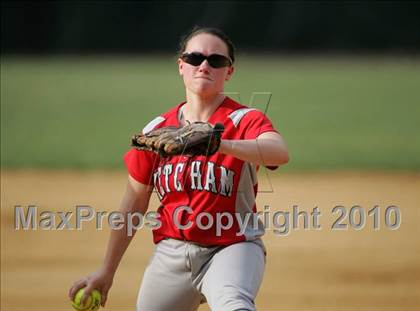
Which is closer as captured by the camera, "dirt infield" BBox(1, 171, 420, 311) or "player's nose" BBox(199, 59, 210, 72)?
"player's nose" BBox(199, 59, 210, 72)

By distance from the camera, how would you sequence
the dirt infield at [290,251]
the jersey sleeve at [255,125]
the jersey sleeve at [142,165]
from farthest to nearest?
1. the dirt infield at [290,251]
2. the jersey sleeve at [142,165]
3. the jersey sleeve at [255,125]

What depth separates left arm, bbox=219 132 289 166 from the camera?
8.70 ft

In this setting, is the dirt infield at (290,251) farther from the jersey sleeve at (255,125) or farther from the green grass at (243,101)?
the green grass at (243,101)

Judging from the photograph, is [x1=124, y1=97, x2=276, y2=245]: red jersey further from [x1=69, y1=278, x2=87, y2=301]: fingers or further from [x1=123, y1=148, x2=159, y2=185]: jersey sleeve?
[x1=69, y1=278, x2=87, y2=301]: fingers

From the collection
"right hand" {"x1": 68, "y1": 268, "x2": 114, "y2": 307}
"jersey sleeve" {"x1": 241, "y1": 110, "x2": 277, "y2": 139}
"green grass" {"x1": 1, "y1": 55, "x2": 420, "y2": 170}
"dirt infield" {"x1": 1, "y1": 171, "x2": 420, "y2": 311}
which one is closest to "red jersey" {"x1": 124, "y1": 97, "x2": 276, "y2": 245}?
"jersey sleeve" {"x1": 241, "y1": 110, "x2": 277, "y2": 139}

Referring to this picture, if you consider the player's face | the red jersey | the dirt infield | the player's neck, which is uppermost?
the player's face

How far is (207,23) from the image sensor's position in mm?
17406

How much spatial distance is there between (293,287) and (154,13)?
50.6 feet

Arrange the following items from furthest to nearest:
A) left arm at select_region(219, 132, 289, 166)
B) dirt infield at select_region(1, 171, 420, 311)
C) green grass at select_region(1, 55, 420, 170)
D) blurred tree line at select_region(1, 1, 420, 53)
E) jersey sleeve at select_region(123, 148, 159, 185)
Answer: blurred tree line at select_region(1, 1, 420, 53), green grass at select_region(1, 55, 420, 170), dirt infield at select_region(1, 171, 420, 311), jersey sleeve at select_region(123, 148, 159, 185), left arm at select_region(219, 132, 289, 166)

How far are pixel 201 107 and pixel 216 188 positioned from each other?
303mm

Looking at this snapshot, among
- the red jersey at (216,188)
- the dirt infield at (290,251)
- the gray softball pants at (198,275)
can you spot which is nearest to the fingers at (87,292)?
the gray softball pants at (198,275)

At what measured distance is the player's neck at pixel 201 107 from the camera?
3.00m

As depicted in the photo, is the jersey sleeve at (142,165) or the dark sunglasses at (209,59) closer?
the dark sunglasses at (209,59)

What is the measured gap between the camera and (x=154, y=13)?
1966 centimetres
